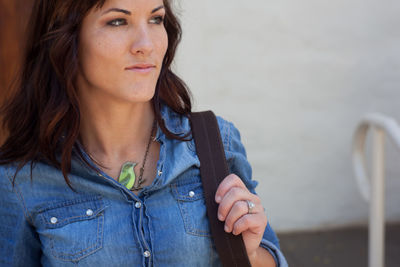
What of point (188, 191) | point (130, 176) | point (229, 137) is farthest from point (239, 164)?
point (130, 176)

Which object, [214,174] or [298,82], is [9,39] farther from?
[214,174]

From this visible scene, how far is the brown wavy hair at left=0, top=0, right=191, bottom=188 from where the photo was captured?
5.76 ft

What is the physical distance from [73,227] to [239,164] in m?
0.58

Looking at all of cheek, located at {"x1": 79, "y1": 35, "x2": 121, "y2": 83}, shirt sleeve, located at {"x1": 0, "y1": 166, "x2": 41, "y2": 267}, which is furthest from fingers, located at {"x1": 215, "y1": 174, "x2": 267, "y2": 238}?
shirt sleeve, located at {"x1": 0, "y1": 166, "x2": 41, "y2": 267}

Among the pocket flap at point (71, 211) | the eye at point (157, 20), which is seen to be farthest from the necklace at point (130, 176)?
the eye at point (157, 20)

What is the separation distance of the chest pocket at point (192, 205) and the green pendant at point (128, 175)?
0.14 m

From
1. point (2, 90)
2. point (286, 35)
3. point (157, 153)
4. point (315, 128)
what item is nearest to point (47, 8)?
point (157, 153)

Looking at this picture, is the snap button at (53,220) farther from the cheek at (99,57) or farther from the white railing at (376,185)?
the white railing at (376,185)

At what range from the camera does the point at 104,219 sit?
1.74 metres

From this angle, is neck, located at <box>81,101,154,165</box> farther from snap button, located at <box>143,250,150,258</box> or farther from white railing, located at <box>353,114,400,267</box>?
white railing, located at <box>353,114,400,267</box>

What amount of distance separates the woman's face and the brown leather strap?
23 centimetres

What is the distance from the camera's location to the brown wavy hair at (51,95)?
175cm

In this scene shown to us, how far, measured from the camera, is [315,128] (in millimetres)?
4164

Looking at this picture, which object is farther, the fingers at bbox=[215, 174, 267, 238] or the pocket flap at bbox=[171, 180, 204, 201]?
the pocket flap at bbox=[171, 180, 204, 201]
